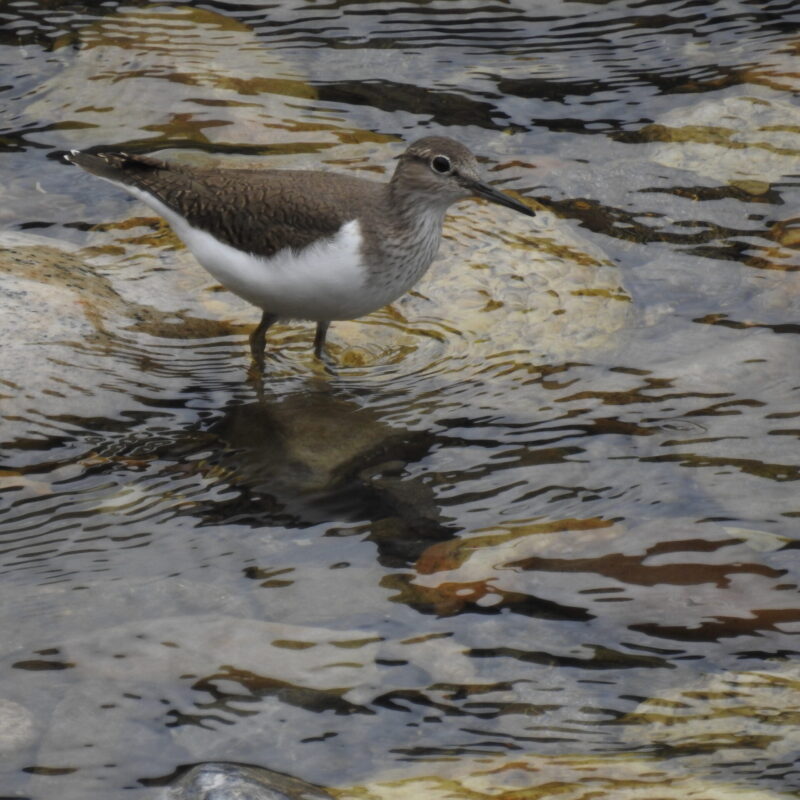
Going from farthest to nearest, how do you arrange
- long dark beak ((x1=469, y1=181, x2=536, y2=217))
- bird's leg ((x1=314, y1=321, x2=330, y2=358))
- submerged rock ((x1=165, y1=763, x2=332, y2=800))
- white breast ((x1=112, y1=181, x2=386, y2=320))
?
bird's leg ((x1=314, y1=321, x2=330, y2=358)) → long dark beak ((x1=469, y1=181, x2=536, y2=217)) → white breast ((x1=112, y1=181, x2=386, y2=320)) → submerged rock ((x1=165, y1=763, x2=332, y2=800))

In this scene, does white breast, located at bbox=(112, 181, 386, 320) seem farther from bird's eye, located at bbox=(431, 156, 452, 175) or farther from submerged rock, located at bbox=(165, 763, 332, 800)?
submerged rock, located at bbox=(165, 763, 332, 800)

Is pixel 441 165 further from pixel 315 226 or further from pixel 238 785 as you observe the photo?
pixel 238 785

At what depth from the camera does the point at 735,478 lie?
6.16 metres

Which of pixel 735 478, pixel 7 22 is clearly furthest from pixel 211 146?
pixel 735 478

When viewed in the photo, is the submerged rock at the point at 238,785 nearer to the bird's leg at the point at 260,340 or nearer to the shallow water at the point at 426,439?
the shallow water at the point at 426,439

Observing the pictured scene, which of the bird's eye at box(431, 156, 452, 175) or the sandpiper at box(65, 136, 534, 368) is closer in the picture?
the sandpiper at box(65, 136, 534, 368)

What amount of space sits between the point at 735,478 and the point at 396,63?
558 centimetres

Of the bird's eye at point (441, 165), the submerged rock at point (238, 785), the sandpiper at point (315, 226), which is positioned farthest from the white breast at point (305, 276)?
the submerged rock at point (238, 785)

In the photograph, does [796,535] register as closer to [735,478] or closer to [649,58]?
[735,478]

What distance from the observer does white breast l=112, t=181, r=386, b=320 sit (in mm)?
6840

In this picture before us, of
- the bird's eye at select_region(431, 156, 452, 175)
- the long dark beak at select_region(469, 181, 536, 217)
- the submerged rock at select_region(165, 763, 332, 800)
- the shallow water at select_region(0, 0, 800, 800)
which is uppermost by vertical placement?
the bird's eye at select_region(431, 156, 452, 175)

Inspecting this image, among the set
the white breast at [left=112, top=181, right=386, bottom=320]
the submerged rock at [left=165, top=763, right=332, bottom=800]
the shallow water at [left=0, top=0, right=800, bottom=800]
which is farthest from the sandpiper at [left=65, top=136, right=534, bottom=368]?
the submerged rock at [left=165, top=763, right=332, bottom=800]

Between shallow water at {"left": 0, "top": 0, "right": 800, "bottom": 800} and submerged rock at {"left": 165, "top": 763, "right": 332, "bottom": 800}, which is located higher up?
shallow water at {"left": 0, "top": 0, "right": 800, "bottom": 800}

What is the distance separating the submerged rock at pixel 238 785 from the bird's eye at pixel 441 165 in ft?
12.6
